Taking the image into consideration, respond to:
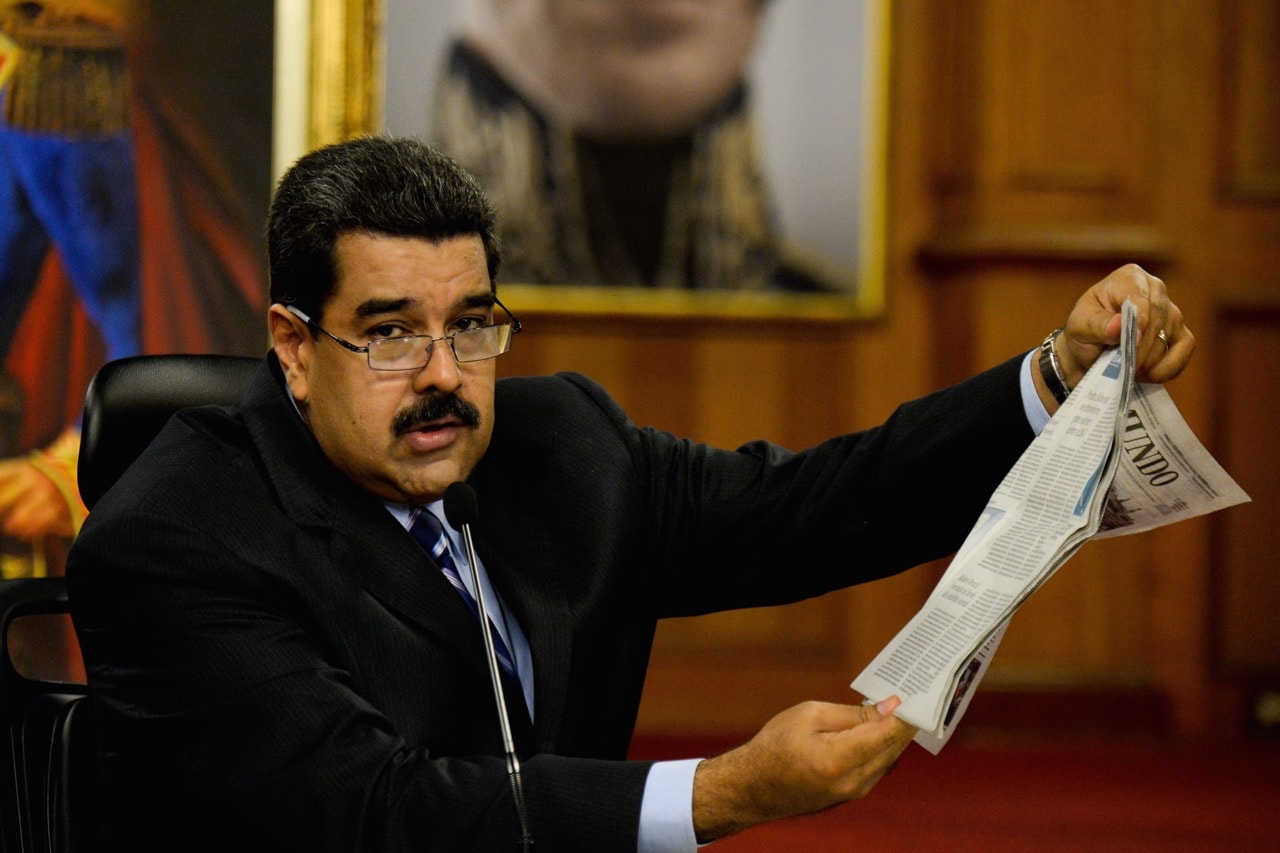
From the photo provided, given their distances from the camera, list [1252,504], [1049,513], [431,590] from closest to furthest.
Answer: [1049,513]
[431,590]
[1252,504]

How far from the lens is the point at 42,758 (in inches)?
72.0

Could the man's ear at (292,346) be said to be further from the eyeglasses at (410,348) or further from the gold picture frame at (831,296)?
the gold picture frame at (831,296)

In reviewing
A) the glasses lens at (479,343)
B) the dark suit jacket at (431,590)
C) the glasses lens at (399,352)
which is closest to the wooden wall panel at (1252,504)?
the dark suit jacket at (431,590)

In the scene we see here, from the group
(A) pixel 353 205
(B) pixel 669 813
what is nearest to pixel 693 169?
(A) pixel 353 205

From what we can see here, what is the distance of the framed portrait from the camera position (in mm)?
4258

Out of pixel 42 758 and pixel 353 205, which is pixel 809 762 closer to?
pixel 353 205

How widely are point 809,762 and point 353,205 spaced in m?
0.86

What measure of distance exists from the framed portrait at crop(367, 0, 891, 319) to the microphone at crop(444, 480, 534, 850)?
8.69ft

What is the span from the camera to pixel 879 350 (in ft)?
14.2

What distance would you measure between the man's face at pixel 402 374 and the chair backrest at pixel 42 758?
45 cm

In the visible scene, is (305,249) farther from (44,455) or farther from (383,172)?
(44,455)

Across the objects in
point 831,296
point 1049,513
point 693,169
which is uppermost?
point 693,169


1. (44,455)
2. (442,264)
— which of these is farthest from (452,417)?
(44,455)

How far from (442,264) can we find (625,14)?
2667 mm
